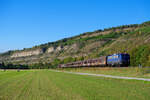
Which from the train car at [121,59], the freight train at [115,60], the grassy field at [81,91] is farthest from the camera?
the freight train at [115,60]

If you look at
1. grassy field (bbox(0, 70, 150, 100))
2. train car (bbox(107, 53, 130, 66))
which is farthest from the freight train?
grassy field (bbox(0, 70, 150, 100))

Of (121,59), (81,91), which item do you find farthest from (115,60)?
(81,91)

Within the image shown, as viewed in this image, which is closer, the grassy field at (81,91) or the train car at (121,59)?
the grassy field at (81,91)

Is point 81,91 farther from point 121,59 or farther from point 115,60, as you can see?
point 115,60

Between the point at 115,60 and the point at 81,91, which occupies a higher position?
the point at 115,60

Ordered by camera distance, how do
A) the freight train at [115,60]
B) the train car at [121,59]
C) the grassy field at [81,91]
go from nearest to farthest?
1. the grassy field at [81,91]
2. the train car at [121,59]
3. the freight train at [115,60]

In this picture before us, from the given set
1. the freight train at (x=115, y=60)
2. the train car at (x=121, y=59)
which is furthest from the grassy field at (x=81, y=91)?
the freight train at (x=115, y=60)

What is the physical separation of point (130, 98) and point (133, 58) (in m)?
49.3

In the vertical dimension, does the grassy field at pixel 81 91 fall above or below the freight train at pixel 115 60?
below

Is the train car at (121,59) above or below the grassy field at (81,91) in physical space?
above

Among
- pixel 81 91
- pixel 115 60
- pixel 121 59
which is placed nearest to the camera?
pixel 81 91

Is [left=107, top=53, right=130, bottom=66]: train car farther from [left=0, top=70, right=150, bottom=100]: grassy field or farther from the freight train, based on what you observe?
[left=0, top=70, right=150, bottom=100]: grassy field

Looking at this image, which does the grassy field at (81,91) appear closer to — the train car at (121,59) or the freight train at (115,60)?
the train car at (121,59)

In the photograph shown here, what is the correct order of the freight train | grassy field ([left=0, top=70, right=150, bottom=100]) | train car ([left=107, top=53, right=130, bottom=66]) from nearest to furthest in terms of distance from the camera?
grassy field ([left=0, top=70, right=150, bottom=100])
train car ([left=107, top=53, right=130, bottom=66])
the freight train
